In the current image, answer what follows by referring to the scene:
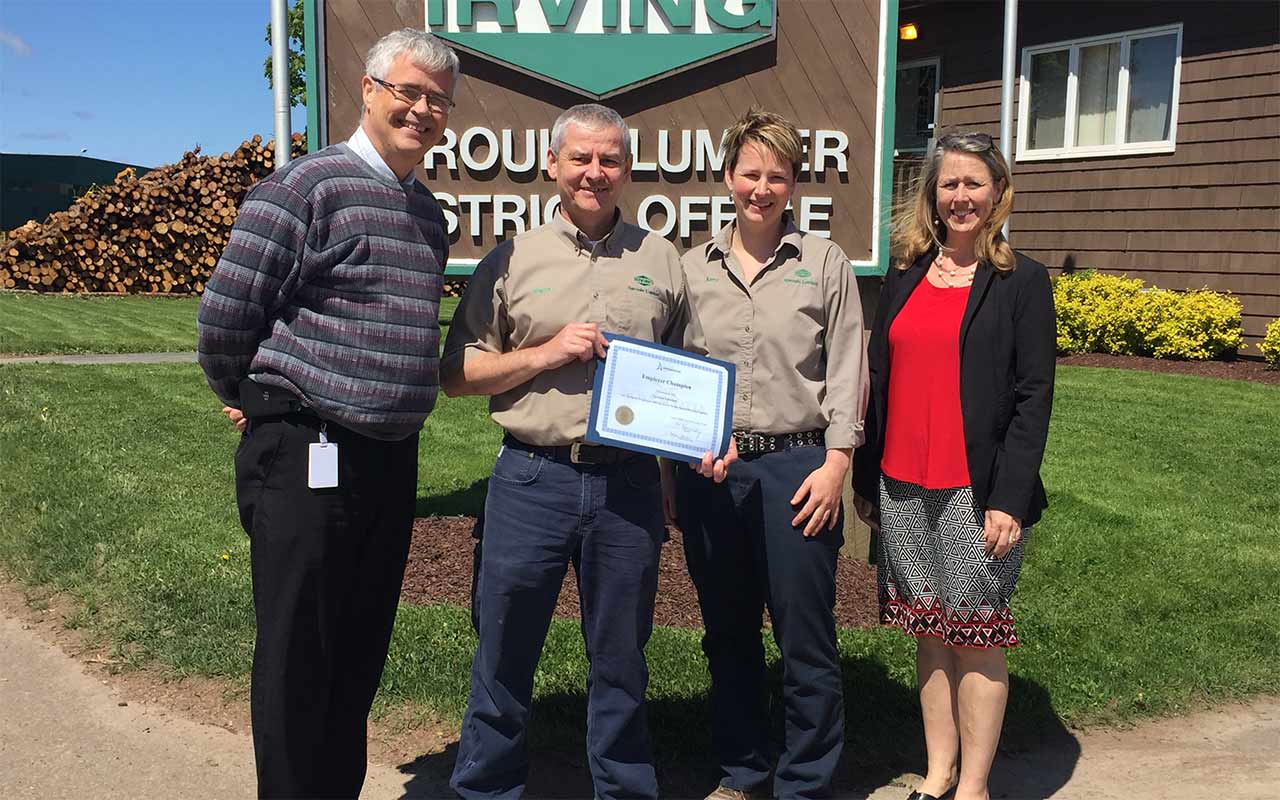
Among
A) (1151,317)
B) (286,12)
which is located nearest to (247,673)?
(286,12)

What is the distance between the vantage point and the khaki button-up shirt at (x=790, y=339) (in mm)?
2953

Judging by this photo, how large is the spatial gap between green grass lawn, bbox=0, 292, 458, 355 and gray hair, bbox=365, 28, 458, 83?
277 inches

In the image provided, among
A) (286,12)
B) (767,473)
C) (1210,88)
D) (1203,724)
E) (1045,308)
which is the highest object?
(1210,88)

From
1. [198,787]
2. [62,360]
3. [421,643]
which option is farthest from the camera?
[62,360]

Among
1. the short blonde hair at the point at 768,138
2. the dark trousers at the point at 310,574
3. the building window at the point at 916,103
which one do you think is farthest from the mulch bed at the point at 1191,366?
the dark trousers at the point at 310,574

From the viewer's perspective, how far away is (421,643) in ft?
13.5

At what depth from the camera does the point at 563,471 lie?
108 inches

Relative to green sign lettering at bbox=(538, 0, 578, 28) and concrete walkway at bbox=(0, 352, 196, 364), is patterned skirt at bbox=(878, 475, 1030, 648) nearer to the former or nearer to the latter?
green sign lettering at bbox=(538, 0, 578, 28)

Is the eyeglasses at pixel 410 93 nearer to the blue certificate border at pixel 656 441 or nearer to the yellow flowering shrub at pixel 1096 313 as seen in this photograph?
the blue certificate border at pixel 656 441

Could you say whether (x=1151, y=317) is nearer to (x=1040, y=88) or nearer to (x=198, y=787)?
(x=1040, y=88)

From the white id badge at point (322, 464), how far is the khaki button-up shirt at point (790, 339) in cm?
100

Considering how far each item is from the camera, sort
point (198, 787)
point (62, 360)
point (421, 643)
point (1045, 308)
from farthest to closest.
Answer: point (62, 360)
point (421, 643)
point (198, 787)
point (1045, 308)

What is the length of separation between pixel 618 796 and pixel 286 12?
3539mm

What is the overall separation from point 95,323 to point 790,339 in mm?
14232
